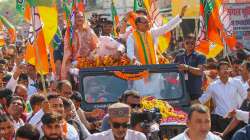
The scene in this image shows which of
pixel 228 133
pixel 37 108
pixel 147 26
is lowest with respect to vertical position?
pixel 228 133

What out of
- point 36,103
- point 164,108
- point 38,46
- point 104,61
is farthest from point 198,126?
point 38,46

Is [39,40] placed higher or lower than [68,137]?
higher

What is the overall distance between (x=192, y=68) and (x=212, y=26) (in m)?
3.80

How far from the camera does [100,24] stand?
42.2ft

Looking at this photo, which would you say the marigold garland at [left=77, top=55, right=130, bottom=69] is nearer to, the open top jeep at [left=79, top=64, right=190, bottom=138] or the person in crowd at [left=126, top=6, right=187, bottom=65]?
the person in crowd at [left=126, top=6, right=187, bottom=65]

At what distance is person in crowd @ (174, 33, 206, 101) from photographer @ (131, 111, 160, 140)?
93.7 inches

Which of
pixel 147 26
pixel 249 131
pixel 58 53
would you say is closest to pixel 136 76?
pixel 147 26

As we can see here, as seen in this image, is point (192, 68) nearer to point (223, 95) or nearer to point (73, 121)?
point (223, 95)

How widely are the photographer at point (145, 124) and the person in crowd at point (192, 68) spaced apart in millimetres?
2379

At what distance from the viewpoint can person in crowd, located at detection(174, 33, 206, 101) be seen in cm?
1037

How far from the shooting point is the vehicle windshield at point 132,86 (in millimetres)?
10055

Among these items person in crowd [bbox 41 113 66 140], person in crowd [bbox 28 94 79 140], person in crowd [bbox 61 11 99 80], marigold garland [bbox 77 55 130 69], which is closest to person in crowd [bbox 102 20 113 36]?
person in crowd [bbox 61 11 99 80]

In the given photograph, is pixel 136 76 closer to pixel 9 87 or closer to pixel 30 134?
A: pixel 9 87

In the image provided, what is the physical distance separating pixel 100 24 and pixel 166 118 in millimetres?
4079
